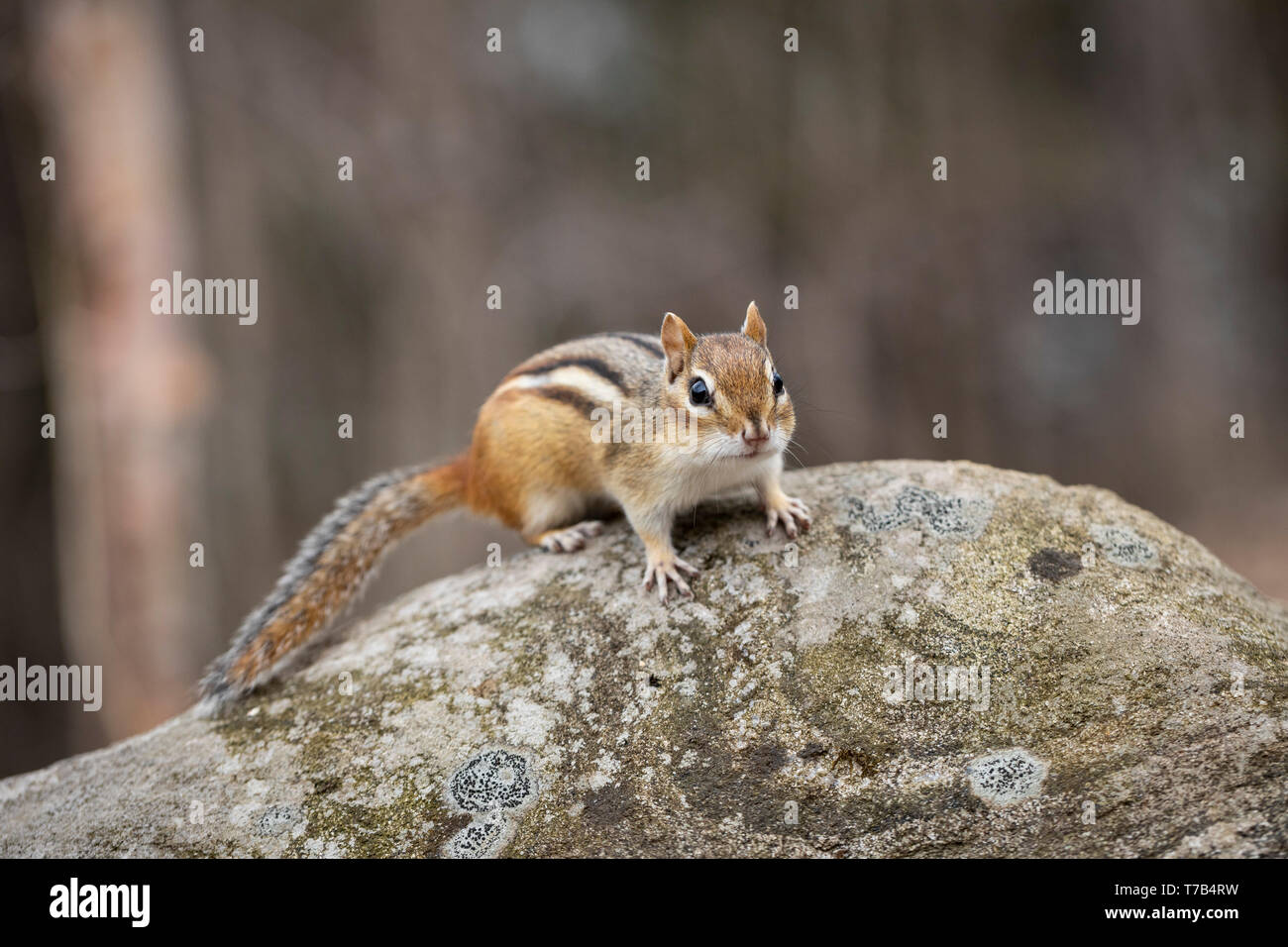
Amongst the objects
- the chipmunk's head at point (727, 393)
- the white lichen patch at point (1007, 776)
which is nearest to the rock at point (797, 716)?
the white lichen patch at point (1007, 776)

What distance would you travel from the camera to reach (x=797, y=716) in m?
2.98

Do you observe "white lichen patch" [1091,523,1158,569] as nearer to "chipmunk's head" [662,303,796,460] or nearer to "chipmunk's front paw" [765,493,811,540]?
"chipmunk's front paw" [765,493,811,540]

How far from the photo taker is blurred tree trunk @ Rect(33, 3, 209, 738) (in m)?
6.84

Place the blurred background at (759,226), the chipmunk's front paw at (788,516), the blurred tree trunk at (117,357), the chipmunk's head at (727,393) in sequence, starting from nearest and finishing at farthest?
the chipmunk's head at (727,393) < the chipmunk's front paw at (788,516) < the blurred tree trunk at (117,357) < the blurred background at (759,226)

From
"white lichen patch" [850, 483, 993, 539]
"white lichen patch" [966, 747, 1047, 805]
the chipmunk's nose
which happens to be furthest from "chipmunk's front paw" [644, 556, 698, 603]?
"white lichen patch" [966, 747, 1047, 805]

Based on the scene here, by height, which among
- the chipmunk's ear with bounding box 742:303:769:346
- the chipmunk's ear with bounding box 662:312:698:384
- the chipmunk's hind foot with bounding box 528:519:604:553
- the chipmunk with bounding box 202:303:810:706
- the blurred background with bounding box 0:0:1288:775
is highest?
the blurred background with bounding box 0:0:1288:775

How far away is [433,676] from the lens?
3.40 metres

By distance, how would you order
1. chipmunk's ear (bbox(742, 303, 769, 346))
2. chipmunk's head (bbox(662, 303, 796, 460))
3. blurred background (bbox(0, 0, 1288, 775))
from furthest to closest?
1. blurred background (bbox(0, 0, 1288, 775))
2. chipmunk's ear (bbox(742, 303, 769, 346))
3. chipmunk's head (bbox(662, 303, 796, 460))

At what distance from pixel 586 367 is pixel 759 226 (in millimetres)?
4551

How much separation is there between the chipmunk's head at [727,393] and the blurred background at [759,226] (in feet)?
14.5

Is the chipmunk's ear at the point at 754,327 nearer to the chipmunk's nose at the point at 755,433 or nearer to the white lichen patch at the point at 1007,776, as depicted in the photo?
the chipmunk's nose at the point at 755,433

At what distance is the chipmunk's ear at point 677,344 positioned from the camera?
3656 mm

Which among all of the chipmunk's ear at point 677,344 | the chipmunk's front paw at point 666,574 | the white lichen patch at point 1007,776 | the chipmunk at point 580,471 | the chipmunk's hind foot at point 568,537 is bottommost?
the white lichen patch at point 1007,776

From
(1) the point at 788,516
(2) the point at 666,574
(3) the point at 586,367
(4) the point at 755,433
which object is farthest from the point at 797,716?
(3) the point at 586,367
